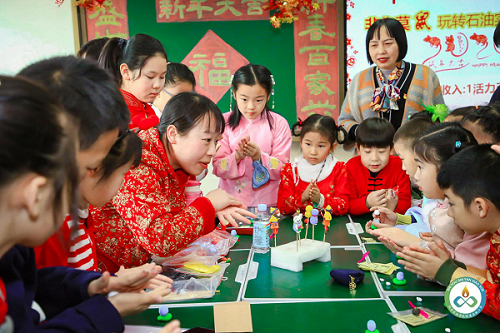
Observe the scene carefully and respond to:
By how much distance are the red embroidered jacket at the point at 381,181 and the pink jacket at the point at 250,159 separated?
446 mm

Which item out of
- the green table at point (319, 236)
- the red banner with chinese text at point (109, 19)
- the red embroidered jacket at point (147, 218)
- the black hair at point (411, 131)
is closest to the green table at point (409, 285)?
the green table at point (319, 236)

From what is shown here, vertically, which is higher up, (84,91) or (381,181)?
(84,91)

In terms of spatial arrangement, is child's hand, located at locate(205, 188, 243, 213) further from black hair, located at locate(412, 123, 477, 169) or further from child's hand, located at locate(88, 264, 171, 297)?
black hair, located at locate(412, 123, 477, 169)

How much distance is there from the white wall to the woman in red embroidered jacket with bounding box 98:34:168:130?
2238 mm

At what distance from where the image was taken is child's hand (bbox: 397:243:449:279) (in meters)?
1.33

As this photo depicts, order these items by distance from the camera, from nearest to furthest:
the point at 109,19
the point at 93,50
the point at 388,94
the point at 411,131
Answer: the point at 93,50 → the point at 411,131 → the point at 388,94 → the point at 109,19

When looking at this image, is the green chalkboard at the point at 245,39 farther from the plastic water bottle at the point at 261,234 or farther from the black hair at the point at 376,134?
the plastic water bottle at the point at 261,234

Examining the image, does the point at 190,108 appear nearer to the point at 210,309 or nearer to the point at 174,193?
the point at 174,193

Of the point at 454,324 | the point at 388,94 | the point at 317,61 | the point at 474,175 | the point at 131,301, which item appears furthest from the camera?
the point at 317,61

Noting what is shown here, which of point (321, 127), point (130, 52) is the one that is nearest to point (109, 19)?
point (130, 52)

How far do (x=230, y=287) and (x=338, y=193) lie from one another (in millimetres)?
1261

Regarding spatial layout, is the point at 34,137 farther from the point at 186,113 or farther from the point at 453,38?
the point at 453,38

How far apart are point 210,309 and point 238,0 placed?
3.24 metres

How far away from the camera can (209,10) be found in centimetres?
385
